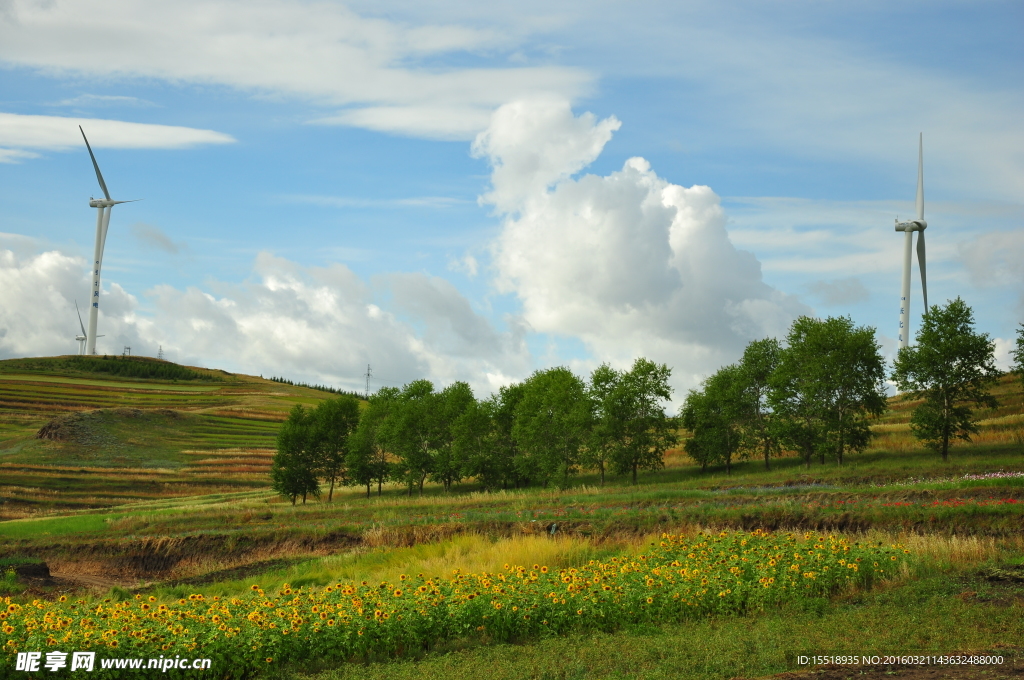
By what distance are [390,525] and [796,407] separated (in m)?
35.5

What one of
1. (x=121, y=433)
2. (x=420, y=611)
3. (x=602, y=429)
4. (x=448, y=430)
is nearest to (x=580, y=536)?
(x=420, y=611)

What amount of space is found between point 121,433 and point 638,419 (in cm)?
6562

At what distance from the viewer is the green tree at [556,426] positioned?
62.0m

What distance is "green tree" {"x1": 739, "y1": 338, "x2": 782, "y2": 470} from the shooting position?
5856 centimetres

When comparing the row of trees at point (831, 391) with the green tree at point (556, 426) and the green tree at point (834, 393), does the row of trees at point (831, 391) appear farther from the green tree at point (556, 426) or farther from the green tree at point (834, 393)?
the green tree at point (556, 426)

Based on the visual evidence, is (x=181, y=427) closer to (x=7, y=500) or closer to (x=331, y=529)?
(x=7, y=500)

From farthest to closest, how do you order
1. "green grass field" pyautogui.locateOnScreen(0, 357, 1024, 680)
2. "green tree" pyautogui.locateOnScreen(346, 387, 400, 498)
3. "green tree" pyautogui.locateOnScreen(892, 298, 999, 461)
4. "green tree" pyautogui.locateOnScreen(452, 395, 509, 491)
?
"green tree" pyautogui.locateOnScreen(346, 387, 400, 498) < "green tree" pyautogui.locateOnScreen(452, 395, 509, 491) < "green tree" pyautogui.locateOnScreen(892, 298, 999, 461) < "green grass field" pyautogui.locateOnScreen(0, 357, 1024, 680)

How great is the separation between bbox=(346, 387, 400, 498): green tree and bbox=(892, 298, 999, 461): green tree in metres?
43.3

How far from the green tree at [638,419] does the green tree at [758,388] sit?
5.92m

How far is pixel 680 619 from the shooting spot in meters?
12.9

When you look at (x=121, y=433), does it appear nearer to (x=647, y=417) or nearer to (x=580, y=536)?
(x=647, y=417)

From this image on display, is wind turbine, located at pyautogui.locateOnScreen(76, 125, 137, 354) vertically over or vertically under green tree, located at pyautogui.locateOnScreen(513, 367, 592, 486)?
over

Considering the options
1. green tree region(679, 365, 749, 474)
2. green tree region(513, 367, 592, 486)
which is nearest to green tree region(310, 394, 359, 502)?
green tree region(513, 367, 592, 486)

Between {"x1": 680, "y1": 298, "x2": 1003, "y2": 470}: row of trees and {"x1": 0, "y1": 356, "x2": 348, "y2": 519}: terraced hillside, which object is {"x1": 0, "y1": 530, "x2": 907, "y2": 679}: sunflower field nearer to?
{"x1": 680, "y1": 298, "x2": 1003, "y2": 470}: row of trees
